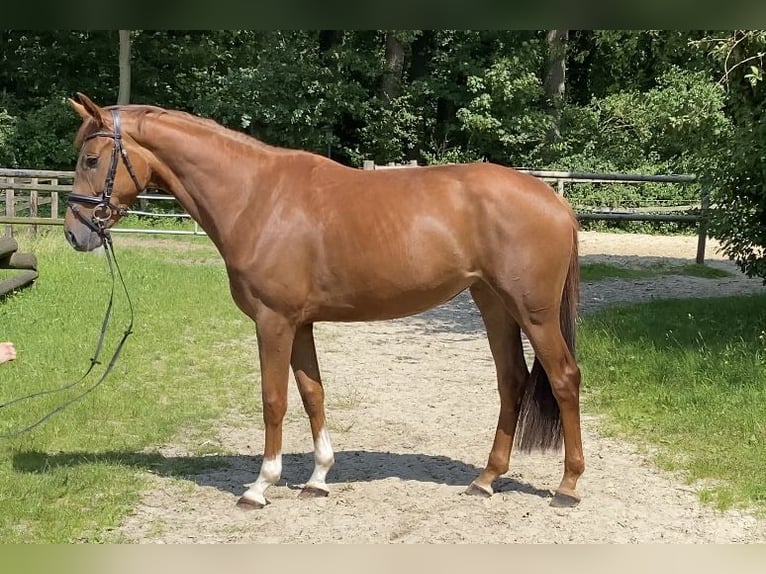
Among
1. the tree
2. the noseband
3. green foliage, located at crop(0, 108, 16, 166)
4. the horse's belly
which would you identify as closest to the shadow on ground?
the horse's belly

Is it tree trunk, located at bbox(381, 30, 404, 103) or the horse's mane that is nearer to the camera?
the horse's mane

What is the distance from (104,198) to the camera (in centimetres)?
410

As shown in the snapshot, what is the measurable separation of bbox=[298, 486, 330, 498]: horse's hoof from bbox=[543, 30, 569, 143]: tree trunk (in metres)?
20.3

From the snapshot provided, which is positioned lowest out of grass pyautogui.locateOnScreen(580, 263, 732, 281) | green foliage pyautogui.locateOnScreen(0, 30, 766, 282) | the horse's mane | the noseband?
grass pyautogui.locateOnScreen(580, 263, 732, 281)

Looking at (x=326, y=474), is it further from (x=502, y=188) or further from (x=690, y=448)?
(x=690, y=448)

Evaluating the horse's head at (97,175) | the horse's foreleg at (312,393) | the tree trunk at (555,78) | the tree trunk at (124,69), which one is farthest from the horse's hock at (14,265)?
the tree trunk at (555,78)

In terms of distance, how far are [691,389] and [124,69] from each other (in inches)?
787

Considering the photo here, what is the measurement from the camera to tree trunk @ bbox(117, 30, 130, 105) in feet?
71.0

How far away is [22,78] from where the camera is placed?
79.8ft

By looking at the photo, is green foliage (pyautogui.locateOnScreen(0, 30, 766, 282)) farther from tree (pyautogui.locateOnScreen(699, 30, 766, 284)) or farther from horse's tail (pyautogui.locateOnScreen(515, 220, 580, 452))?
horse's tail (pyautogui.locateOnScreen(515, 220, 580, 452))

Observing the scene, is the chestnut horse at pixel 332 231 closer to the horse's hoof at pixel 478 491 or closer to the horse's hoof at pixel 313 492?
the horse's hoof at pixel 313 492

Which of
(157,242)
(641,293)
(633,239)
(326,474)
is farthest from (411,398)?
(633,239)

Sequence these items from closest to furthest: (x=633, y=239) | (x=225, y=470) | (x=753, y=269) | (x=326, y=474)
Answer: (x=326, y=474) → (x=225, y=470) → (x=753, y=269) → (x=633, y=239)
